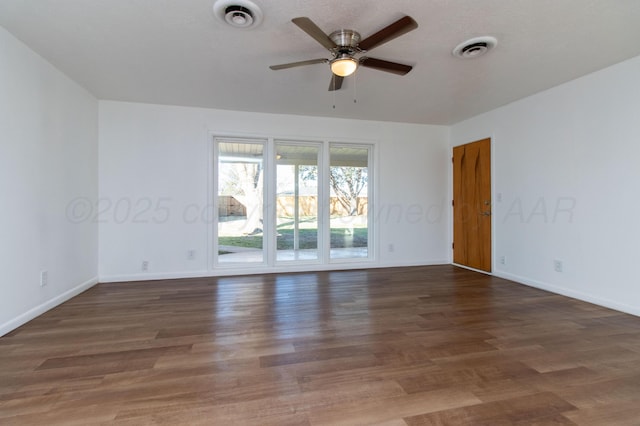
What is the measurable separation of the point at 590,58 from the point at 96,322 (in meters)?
5.20

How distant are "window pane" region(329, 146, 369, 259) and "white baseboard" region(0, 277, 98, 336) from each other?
335cm

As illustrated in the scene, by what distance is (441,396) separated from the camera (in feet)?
5.17

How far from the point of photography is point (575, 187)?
10.8ft

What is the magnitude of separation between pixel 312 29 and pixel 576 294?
385 centimetres

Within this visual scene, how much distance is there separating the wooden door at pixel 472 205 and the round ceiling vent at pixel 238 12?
3802 millimetres

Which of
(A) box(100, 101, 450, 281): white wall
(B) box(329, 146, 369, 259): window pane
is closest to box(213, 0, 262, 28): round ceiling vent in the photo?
(A) box(100, 101, 450, 281): white wall

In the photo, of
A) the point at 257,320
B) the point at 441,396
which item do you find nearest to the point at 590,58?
the point at 441,396

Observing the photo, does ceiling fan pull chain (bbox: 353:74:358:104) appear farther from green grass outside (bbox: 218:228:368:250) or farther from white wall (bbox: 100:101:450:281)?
green grass outside (bbox: 218:228:368:250)

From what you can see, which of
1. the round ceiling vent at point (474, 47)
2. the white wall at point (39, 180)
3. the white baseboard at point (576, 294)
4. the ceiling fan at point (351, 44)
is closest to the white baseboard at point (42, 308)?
the white wall at point (39, 180)

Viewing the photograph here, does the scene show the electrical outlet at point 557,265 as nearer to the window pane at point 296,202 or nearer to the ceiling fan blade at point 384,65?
the ceiling fan blade at point 384,65

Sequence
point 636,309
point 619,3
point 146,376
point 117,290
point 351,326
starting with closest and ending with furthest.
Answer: point 146,376, point 619,3, point 351,326, point 636,309, point 117,290

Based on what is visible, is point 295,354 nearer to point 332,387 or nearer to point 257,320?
point 332,387

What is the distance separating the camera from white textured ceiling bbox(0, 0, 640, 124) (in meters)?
2.04

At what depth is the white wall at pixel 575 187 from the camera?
9.28 ft
